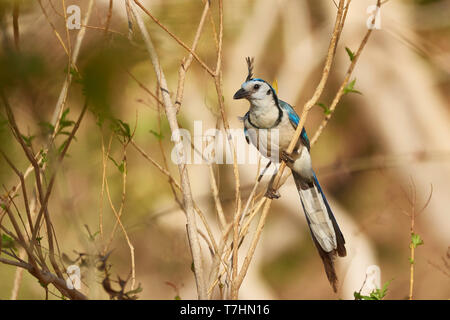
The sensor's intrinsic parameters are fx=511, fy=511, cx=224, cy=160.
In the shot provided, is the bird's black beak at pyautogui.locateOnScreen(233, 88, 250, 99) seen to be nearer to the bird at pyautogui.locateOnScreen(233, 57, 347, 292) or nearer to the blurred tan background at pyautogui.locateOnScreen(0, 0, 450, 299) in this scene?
the bird at pyautogui.locateOnScreen(233, 57, 347, 292)

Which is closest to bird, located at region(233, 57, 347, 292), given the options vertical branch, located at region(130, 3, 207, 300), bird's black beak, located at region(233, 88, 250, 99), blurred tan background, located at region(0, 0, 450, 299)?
bird's black beak, located at region(233, 88, 250, 99)

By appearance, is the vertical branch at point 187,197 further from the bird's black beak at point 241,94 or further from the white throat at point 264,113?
the white throat at point 264,113

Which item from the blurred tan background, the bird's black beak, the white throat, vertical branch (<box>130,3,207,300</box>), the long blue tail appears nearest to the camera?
vertical branch (<box>130,3,207,300</box>)

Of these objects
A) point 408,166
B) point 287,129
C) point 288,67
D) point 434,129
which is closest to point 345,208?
point 408,166

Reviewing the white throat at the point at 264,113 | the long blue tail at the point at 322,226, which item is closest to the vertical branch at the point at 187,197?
the long blue tail at the point at 322,226

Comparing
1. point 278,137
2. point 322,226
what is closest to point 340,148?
point 278,137

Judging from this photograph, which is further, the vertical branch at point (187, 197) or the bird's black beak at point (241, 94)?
the bird's black beak at point (241, 94)

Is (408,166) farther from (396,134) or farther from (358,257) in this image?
(358,257)

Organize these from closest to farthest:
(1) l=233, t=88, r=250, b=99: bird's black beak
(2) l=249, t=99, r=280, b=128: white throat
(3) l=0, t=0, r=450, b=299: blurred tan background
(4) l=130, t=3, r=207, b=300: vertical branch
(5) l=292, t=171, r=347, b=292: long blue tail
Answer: (4) l=130, t=3, r=207, b=300: vertical branch, (5) l=292, t=171, r=347, b=292: long blue tail, (1) l=233, t=88, r=250, b=99: bird's black beak, (2) l=249, t=99, r=280, b=128: white throat, (3) l=0, t=0, r=450, b=299: blurred tan background

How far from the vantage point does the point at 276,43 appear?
11.5 ft

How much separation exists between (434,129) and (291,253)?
1307mm

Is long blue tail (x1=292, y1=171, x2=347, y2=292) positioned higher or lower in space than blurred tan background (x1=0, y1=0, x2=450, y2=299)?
lower

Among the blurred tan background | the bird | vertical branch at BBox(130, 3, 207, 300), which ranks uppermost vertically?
the blurred tan background

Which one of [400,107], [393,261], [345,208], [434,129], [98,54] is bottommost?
[98,54]
